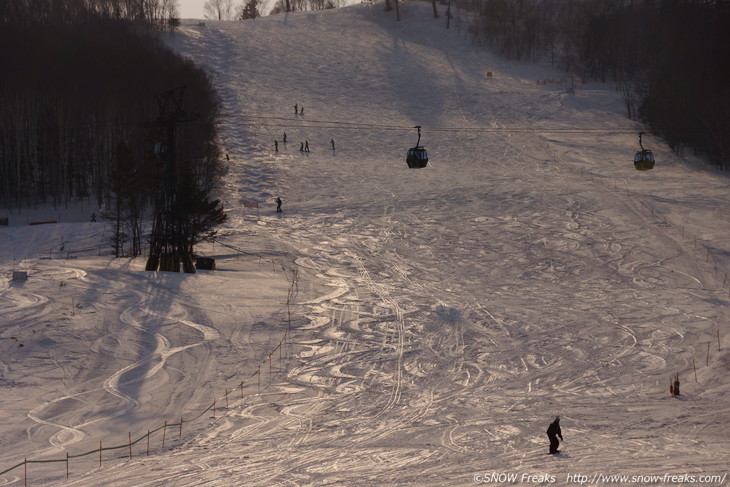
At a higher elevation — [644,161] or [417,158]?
[417,158]

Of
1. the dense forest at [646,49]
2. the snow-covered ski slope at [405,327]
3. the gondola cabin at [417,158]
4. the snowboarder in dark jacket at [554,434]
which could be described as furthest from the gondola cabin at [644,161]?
the snowboarder in dark jacket at [554,434]

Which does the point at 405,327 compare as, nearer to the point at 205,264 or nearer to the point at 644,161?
the point at 205,264

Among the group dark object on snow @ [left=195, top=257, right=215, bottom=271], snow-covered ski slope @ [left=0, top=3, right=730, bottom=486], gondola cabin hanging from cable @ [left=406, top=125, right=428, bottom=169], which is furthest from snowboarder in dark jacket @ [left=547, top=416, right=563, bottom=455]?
dark object on snow @ [left=195, top=257, right=215, bottom=271]

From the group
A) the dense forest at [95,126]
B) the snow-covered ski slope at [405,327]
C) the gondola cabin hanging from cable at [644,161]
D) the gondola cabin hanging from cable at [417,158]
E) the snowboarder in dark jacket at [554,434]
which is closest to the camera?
the snowboarder in dark jacket at [554,434]

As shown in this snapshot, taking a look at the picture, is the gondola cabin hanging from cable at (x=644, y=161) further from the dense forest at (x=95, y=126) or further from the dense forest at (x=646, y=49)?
the dense forest at (x=646, y=49)

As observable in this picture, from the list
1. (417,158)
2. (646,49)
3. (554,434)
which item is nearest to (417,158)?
(417,158)

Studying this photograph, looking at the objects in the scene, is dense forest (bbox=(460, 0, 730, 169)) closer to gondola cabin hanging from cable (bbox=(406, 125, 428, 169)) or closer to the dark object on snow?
gondola cabin hanging from cable (bbox=(406, 125, 428, 169))
